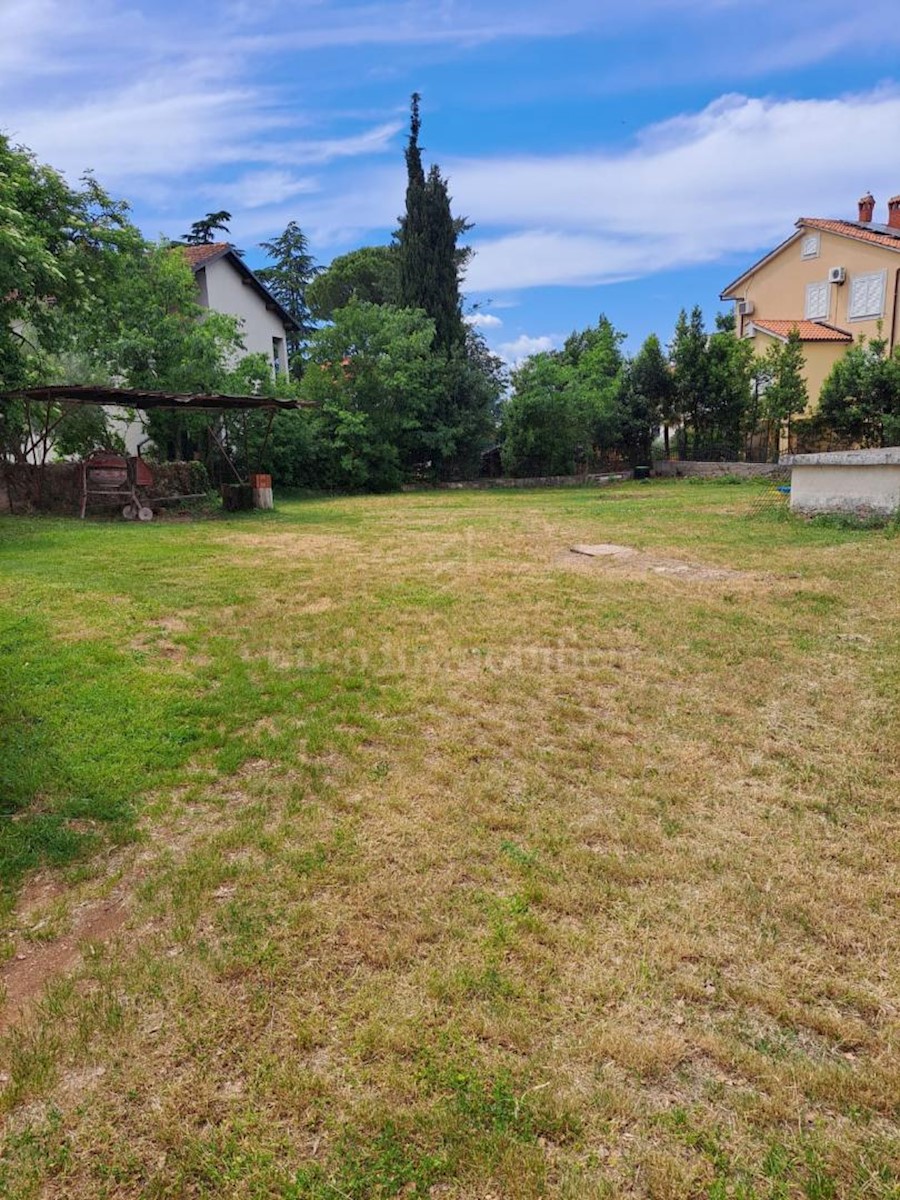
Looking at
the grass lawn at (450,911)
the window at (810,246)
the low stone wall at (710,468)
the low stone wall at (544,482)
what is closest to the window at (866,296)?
the window at (810,246)

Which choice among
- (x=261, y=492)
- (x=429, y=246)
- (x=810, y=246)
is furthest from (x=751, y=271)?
(x=261, y=492)

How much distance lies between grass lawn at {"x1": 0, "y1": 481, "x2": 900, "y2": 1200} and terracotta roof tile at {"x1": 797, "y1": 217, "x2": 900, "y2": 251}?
2264cm

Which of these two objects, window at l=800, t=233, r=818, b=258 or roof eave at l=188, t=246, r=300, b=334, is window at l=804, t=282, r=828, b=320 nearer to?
window at l=800, t=233, r=818, b=258

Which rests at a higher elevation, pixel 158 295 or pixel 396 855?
pixel 158 295

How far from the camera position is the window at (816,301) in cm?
2380

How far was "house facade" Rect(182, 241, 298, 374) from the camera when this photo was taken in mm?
21766

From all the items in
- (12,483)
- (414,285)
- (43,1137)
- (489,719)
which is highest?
(414,285)

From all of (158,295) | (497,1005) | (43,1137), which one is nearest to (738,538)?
(497,1005)

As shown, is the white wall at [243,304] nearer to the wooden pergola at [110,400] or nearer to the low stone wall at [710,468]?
the wooden pergola at [110,400]

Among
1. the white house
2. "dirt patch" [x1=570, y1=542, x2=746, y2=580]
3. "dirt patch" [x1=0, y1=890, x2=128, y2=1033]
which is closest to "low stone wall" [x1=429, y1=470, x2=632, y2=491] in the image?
the white house

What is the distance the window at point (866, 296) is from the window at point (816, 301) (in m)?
0.80

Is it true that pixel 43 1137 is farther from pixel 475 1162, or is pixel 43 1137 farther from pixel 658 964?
Result: pixel 658 964

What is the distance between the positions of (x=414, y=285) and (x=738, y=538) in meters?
17.5

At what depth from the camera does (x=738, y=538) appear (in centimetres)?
862
